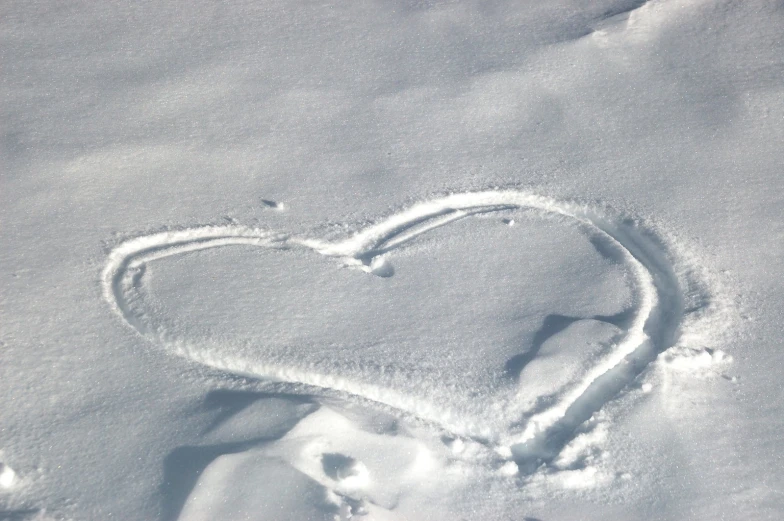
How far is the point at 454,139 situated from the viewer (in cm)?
240

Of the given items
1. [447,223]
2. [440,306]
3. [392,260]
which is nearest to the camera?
[440,306]

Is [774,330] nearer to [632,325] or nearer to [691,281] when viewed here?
[691,281]

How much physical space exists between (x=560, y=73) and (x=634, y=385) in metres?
1.31

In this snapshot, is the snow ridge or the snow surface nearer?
the snow surface

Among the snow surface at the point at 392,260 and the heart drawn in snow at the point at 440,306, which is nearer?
the snow surface at the point at 392,260

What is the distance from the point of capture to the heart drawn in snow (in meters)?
1.74

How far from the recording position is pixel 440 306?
193 cm

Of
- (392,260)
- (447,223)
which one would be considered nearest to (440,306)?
(392,260)

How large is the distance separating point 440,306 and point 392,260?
209mm

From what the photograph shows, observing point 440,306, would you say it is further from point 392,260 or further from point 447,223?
point 447,223

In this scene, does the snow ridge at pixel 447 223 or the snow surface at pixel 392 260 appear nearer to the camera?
the snow surface at pixel 392 260

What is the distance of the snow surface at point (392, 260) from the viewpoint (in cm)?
157

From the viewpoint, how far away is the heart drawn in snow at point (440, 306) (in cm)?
174

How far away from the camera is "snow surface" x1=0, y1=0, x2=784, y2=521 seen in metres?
1.57
